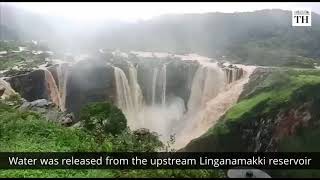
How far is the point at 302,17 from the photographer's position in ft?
25.9

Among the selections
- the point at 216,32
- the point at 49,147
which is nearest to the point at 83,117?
the point at 49,147

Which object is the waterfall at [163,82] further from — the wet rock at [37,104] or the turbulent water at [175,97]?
the wet rock at [37,104]

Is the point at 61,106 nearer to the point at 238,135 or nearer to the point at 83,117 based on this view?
the point at 83,117

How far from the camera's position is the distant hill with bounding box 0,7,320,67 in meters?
9.57

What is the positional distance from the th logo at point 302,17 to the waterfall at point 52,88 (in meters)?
7.14

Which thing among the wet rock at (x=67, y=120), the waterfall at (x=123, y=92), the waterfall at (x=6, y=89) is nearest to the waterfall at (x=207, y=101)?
the waterfall at (x=123, y=92)

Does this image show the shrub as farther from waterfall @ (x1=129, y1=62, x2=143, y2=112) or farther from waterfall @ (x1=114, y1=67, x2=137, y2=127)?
waterfall @ (x1=129, y1=62, x2=143, y2=112)

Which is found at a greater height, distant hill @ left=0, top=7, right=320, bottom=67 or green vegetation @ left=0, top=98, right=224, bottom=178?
distant hill @ left=0, top=7, right=320, bottom=67

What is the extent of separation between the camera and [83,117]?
9.76 metres

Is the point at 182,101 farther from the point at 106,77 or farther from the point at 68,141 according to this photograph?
the point at 68,141

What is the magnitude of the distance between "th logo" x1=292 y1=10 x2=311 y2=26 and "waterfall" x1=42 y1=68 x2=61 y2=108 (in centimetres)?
714

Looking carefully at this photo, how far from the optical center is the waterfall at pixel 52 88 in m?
12.8

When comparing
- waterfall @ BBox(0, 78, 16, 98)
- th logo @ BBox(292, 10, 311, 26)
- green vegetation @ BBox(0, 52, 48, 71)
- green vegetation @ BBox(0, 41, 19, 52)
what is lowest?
waterfall @ BBox(0, 78, 16, 98)

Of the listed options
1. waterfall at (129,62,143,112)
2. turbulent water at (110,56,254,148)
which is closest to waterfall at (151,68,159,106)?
turbulent water at (110,56,254,148)
